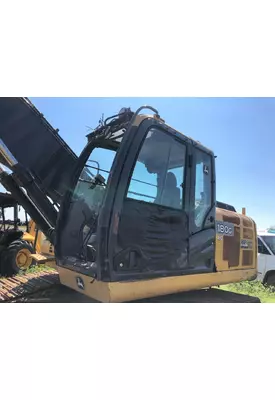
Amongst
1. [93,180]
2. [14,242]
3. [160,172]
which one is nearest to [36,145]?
[93,180]

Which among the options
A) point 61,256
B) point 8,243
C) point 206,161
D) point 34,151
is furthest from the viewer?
point 8,243

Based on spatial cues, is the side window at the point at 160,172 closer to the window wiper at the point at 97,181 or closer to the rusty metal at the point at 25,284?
the window wiper at the point at 97,181

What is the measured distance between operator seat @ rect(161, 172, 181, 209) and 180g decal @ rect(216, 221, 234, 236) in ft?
2.17

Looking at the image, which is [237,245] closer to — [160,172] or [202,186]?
[202,186]

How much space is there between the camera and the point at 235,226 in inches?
129

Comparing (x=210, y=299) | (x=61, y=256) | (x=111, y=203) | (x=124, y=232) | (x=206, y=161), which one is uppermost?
(x=206, y=161)

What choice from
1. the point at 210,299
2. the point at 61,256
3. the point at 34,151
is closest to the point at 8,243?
the point at 34,151

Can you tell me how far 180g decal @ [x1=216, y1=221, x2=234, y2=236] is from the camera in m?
2.96

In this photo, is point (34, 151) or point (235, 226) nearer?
point (235, 226)

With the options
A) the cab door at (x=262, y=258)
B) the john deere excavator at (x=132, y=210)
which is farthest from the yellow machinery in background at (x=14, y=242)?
the cab door at (x=262, y=258)

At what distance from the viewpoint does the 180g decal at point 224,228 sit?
117 inches

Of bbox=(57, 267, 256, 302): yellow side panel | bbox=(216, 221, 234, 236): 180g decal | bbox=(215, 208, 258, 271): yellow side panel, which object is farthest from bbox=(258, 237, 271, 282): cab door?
bbox=(57, 267, 256, 302): yellow side panel

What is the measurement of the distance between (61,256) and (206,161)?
1647mm

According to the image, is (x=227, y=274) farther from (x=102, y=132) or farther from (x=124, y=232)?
(x=102, y=132)
